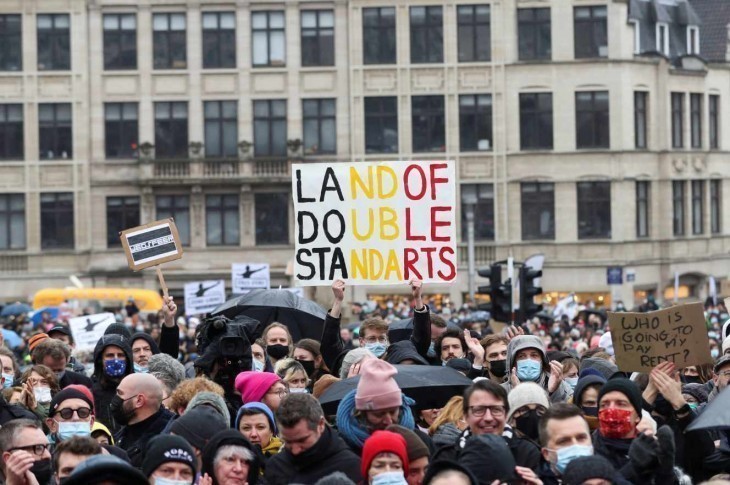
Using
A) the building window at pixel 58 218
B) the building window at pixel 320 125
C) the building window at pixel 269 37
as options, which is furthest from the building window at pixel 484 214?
the building window at pixel 58 218

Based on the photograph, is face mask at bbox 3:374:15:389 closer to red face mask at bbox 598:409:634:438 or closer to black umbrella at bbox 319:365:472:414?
black umbrella at bbox 319:365:472:414

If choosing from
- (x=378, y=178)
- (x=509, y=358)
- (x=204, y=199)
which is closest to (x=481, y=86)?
(x=204, y=199)

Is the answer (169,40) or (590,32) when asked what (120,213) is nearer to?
(169,40)

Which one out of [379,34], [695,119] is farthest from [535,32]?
[695,119]

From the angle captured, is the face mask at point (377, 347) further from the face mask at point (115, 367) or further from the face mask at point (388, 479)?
the face mask at point (388, 479)

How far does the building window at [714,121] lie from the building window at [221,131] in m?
16.2

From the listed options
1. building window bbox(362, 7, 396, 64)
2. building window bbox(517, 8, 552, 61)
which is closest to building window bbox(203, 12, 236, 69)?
building window bbox(362, 7, 396, 64)

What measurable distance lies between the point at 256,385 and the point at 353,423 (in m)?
1.57

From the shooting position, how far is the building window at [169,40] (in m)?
51.7

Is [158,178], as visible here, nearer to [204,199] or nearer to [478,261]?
[204,199]

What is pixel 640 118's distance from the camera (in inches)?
2096

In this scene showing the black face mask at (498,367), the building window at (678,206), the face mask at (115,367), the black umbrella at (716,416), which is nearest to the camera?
the black umbrella at (716,416)

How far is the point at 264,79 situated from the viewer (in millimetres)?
51500

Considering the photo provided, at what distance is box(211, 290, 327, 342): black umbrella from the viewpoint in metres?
18.3
